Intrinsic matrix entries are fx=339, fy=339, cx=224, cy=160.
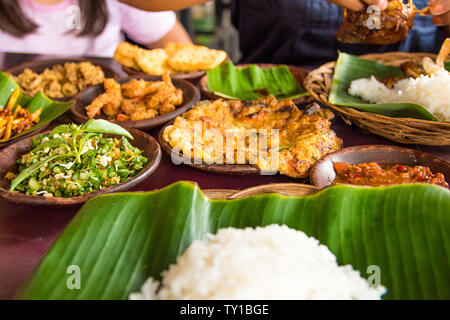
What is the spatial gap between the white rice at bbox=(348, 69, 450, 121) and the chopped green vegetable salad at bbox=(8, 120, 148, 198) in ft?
5.55

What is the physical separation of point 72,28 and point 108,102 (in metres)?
Answer: 2.06

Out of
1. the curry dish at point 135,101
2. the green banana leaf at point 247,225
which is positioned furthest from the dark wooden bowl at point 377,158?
the curry dish at point 135,101

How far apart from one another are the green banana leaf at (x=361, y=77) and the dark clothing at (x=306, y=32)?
3.45 feet

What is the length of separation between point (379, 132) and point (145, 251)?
1.70 meters

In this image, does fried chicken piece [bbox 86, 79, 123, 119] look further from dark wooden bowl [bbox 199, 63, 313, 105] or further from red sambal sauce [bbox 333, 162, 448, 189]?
red sambal sauce [bbox 333, 162, 448, 189]

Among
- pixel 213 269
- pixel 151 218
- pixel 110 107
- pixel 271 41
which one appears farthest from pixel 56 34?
pixel 213 269

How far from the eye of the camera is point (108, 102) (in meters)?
2.55

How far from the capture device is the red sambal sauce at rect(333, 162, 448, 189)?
1.69 metres

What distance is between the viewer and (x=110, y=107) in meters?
2.56

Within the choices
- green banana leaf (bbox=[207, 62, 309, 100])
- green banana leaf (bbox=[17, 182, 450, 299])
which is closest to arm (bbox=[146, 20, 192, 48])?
green banana leaf (bbox=[207, 62, 309, 100])

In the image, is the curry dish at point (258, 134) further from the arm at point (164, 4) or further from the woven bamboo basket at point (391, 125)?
the arm at point (164, 4)

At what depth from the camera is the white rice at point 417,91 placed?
2.11m

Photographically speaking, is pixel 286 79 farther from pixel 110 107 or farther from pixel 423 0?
pixel 423 0

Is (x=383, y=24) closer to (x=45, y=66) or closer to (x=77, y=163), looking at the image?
(x=77, y=163)
